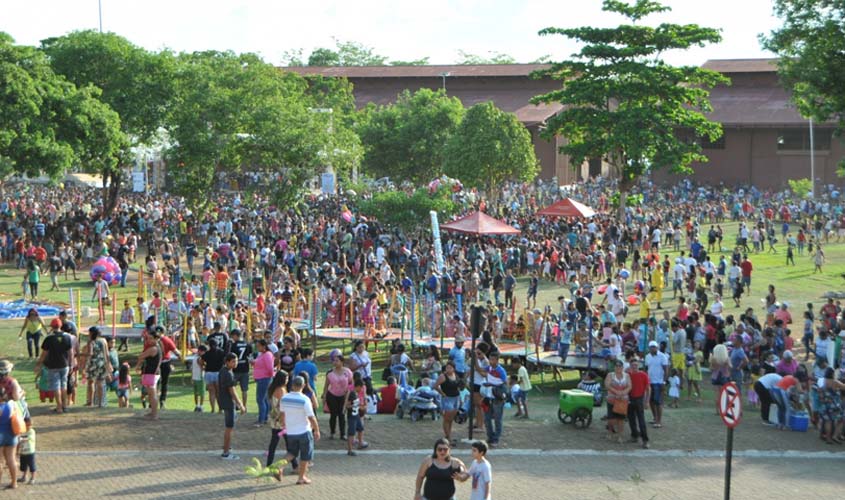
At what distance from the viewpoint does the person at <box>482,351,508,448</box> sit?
1439 centimetres

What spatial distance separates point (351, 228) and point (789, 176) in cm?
3280

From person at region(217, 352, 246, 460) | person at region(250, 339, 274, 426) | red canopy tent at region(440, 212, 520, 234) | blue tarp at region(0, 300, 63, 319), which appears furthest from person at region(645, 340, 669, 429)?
red canopy tent at region(440, 212, 520, 234)

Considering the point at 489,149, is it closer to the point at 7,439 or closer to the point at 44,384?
the point at 44,384

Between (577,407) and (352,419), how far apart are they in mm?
3711

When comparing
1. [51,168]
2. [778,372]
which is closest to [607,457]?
[778,372]

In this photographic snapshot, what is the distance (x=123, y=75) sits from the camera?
140 feet

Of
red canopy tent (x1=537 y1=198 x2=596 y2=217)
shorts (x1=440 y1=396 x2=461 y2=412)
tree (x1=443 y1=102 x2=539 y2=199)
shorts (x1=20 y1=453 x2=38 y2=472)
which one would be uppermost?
tree (x1=443 y1=102 x2=539 y2=199)

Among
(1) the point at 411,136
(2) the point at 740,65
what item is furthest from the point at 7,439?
(2) the point at 740,65

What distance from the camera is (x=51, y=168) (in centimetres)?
3575

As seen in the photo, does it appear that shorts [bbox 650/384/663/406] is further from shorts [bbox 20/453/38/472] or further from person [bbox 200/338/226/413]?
shorts [bbox 20/453/38/472]

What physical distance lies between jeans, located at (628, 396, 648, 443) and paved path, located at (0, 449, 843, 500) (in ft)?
1.23

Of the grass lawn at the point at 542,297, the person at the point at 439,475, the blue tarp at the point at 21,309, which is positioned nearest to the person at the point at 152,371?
the grass lawn at the point at 542,297

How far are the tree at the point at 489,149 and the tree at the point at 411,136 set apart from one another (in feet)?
14.6

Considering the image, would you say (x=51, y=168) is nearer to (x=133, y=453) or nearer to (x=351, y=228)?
(x=351, y=228)
